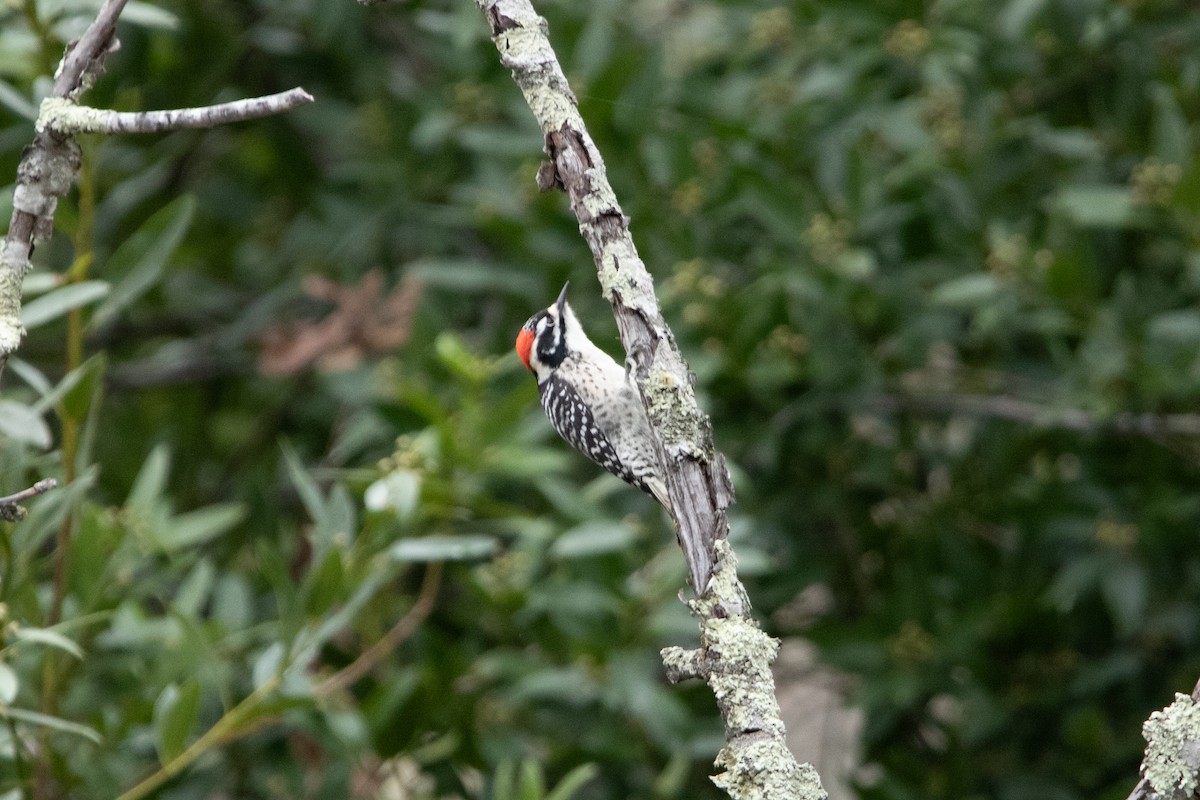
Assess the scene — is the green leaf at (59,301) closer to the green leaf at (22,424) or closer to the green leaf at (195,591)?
the green leaf at (22,424)

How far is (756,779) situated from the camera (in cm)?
162

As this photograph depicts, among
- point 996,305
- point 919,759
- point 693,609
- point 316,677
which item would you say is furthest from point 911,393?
point 693,609

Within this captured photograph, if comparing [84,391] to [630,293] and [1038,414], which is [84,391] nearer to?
[630,293]

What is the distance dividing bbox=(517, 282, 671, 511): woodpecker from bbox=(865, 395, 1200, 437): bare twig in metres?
0.69

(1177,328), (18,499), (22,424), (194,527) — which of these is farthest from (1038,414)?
(18,499)

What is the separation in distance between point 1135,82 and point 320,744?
2850mm

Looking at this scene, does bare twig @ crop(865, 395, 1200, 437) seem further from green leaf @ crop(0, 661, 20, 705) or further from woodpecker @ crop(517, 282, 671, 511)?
green leaf @ crop(0, 661, 20, 705)

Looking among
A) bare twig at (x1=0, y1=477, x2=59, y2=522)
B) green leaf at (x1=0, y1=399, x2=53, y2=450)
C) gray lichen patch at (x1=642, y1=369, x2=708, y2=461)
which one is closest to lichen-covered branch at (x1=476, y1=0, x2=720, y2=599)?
gray lichen patch at (x1=642, y1=369, x2=708, y2=461)

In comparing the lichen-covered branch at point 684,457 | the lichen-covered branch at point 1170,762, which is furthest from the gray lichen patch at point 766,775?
the lichen-covered branch at point 1170,762

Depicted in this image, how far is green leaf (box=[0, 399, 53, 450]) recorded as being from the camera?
7.01ft

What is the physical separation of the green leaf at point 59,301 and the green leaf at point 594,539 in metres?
1.19

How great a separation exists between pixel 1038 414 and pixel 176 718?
236 cm

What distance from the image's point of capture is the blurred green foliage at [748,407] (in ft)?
10.4

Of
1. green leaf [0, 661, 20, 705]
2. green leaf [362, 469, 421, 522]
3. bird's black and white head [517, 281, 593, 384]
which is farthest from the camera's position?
bird's black and white head [517, 281, 593, 384]
